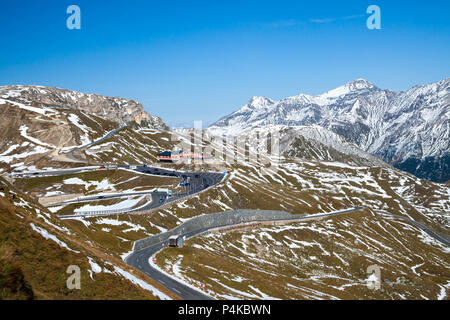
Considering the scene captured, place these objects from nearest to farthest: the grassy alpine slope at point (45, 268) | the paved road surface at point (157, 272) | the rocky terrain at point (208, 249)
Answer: the grassy alpine slope at point (45, 268)
the rocky terrain at point (208, 249)
the paved road surface at point (157, 272)

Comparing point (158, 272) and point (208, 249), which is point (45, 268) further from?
point (208, 249)

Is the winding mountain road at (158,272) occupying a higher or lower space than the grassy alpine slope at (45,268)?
lower

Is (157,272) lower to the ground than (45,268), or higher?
lower

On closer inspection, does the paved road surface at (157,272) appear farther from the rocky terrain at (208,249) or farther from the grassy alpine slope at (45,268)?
the grassy alpine slope at (45,268)

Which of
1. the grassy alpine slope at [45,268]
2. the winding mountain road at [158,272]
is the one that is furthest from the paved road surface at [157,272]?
the grassy alpine slope at [45,268]

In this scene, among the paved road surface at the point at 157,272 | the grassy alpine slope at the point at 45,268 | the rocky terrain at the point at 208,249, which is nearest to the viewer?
the grassy alpine slope at the point at 45,268

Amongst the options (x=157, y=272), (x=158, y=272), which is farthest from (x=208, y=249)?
(x=157, y=272)

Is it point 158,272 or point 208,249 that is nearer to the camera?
point 158,272

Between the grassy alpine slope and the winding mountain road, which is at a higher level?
the grassy alpine slope

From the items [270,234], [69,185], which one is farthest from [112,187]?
[270,234]

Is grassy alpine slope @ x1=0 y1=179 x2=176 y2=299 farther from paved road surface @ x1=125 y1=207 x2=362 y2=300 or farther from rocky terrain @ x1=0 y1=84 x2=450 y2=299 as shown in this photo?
paved road surface @ x1=125 y1=207 x2=362 y2=300

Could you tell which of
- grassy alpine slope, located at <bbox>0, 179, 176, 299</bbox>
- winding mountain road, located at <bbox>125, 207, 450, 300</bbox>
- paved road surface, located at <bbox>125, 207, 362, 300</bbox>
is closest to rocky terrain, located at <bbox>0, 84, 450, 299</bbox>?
grassy alpine slope, located at <bbox>0, 179, 176, 299</bbox>
